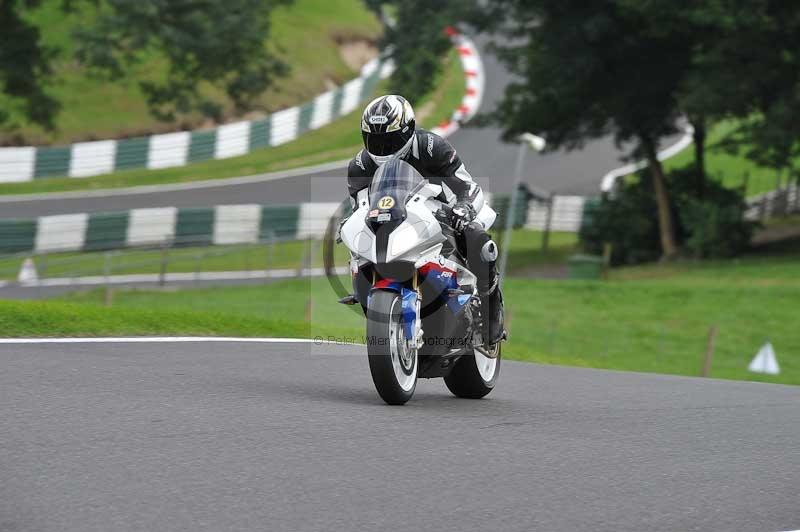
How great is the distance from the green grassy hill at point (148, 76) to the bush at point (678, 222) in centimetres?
872

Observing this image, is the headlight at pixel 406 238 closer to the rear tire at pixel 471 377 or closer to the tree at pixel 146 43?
the rear tire at pixel 471 377

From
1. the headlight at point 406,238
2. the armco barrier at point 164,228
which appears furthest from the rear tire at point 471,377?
the armco barrier at point 164,228

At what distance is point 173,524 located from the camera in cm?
505

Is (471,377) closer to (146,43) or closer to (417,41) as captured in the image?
(146,43)

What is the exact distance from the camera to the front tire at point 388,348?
791 cm

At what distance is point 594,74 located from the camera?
33969mm

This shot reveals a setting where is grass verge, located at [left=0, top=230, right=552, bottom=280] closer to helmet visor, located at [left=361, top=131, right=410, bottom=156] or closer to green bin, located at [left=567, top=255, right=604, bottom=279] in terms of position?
green bin, located at [left=567, top=255, right=604, bottom=279]

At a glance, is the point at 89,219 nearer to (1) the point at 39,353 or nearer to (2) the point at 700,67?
(2) the point at 700,67

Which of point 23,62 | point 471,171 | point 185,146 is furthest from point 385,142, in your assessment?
point 185,146

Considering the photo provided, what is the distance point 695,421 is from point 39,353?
445cm

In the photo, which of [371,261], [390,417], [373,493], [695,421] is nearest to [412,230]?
[371,261]

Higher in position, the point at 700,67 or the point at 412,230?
the point at 700,67

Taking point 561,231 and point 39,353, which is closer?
point 39,353

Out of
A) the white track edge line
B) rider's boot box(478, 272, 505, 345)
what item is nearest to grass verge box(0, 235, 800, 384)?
the white track edge line
